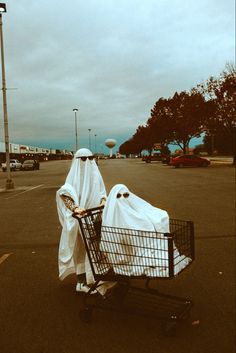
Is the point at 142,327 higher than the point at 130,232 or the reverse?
the reverse

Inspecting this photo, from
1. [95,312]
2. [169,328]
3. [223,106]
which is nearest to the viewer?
[169,328]

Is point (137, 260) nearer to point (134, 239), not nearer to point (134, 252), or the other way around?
point (134, 252)

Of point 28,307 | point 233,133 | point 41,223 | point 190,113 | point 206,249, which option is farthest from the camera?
point 190,113

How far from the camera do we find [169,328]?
3.54m

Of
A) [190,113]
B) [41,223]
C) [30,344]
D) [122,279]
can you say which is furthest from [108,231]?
[190,113]

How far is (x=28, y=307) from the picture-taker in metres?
4.29

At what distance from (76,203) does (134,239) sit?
80 cm

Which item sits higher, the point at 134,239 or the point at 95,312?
the point at 134,239

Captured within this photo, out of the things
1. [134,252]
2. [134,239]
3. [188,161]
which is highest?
[134,239]

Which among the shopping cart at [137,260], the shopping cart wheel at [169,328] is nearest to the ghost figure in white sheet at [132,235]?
the shopping cart at [137,260]

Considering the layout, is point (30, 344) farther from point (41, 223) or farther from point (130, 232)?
point (41, 223)

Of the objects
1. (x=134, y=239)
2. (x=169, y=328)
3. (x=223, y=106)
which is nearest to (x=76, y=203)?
(x=134, y=239)

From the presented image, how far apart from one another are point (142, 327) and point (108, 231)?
3.11 feet

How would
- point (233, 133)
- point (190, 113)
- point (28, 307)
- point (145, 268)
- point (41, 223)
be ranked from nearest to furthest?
point (145, 268), point (28, 307), point (41, 223), point (233, 133), point (190, 113)
